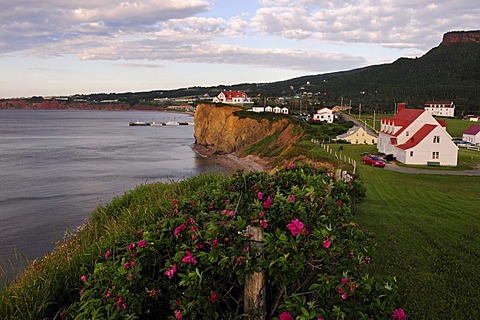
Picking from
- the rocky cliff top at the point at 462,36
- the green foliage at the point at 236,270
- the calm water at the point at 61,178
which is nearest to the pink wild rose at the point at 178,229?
the green foliage at the point at 236,270

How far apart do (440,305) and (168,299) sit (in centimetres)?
503

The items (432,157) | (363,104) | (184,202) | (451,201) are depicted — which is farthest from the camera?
(363,104)

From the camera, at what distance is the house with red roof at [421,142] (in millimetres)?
34906

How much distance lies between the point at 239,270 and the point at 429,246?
823 centimetres

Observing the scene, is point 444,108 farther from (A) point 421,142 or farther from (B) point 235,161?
(A) point 421,142

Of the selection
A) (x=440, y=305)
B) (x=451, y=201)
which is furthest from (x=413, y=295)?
(x=451, y=201)

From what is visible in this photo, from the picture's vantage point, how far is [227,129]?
72812mm

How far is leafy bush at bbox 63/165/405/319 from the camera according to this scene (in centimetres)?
393

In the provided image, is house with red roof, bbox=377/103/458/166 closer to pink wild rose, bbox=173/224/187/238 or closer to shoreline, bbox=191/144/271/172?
shoreline, bbox=191/144/271/172

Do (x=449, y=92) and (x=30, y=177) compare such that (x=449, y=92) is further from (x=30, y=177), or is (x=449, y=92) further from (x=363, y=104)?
(x=30, y=177)

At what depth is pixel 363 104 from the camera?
369 feet

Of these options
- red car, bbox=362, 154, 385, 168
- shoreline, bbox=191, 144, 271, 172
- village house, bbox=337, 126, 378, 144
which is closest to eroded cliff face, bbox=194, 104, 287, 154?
shoreline, bbox=191, 144, 271, 172

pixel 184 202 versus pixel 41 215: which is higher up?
pixel 184 202

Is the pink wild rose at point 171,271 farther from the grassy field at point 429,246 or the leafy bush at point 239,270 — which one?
the grassy field at point 429,246
